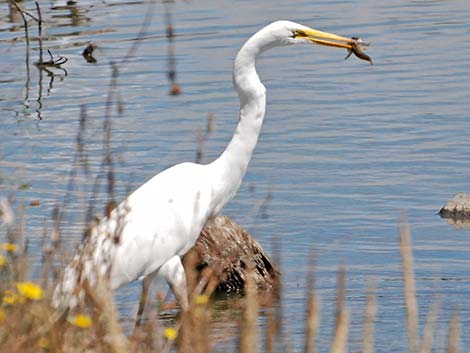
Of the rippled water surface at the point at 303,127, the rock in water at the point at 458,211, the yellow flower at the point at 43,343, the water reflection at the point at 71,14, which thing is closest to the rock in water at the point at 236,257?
the rippled water surface at the point at 303,127

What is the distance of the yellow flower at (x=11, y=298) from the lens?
364cm

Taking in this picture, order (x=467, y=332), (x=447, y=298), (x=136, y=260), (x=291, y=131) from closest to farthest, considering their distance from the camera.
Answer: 1. (x=136, y=260)
2. (x=467, y=332)
3. (x=447, y=298)
4. (x=291, y=131)

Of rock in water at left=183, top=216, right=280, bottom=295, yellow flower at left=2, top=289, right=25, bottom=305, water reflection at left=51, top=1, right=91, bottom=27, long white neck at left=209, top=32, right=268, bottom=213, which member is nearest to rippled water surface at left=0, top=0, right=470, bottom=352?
water reflection at left=51, top=1, right=91, bottom=27

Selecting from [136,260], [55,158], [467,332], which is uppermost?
[55,158]

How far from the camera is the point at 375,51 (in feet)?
50.8

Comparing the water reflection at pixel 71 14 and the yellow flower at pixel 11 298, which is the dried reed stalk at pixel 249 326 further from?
the water reflection at pixel 71 14

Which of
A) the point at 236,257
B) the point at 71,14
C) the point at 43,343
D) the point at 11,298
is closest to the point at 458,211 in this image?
the point at 236,257

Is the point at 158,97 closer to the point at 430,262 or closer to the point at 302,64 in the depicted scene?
the point at 302,64

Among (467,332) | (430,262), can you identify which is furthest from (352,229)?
(467,332)

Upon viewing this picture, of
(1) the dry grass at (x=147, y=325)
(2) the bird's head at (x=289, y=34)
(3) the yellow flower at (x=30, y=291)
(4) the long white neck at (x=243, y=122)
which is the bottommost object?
(1) the dry grass at (x=147, y=325)

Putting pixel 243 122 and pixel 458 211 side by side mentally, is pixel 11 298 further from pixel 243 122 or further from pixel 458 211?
pixel 458 211

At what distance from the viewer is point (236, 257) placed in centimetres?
785

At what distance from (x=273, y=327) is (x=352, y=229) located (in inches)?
245

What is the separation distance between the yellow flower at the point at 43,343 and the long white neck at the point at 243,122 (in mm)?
3347
